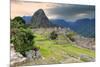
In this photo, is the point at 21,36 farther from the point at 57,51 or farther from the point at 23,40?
the point at 57,51

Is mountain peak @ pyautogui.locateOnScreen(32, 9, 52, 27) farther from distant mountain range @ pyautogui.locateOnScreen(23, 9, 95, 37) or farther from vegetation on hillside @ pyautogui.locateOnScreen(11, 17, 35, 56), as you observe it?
vegetation on hillside @ pyautogui.locateOnScreen(11, 17, 35, 56)

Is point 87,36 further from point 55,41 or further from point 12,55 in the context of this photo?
point 12,55

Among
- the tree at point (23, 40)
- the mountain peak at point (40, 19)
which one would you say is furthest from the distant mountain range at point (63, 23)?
the tree at point (23, 40)

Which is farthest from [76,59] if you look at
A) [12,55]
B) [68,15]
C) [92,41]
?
[12,55]

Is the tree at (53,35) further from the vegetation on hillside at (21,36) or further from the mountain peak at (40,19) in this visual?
the vegetation on hillside at (21,36)
